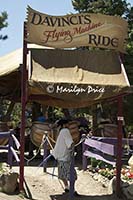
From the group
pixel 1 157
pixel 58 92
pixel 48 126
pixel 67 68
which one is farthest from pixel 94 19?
pixel 1 157

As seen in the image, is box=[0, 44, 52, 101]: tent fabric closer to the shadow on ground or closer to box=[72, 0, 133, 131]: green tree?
the shadow on ground

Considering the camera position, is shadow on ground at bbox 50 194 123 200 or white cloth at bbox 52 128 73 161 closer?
white cloth at bbox 52 128 73 161

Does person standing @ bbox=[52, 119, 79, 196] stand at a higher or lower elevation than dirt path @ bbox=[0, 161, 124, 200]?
higher

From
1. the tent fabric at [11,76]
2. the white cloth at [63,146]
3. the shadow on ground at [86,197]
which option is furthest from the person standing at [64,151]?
the tent fabric at [11,76]

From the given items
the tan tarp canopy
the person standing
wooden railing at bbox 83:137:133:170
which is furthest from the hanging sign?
wooden railing at bbox 83:137:133:170

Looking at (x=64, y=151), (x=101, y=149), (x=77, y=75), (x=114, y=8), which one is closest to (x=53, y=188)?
(x=64, y=151)

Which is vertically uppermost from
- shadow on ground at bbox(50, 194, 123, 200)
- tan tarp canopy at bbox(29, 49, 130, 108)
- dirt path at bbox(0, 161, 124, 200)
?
tan tarp canopy at bbox(29, 49, 130, 108)

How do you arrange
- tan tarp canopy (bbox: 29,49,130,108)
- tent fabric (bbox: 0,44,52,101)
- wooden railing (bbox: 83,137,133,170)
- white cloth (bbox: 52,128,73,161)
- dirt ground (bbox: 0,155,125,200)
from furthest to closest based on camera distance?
tent fabric (bbox: 0,44,52,101), wooden railing (bbox: 83,137,133,170), dirt ground (bbox: 0,155,125,200), white cloth (bbox: 52,128,73,161), tan tarp canopy (bbox: 29,49,130,108)

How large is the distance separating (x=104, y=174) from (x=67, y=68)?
10.4ft

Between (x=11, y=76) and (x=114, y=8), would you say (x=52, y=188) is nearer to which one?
(x=11, y=76)

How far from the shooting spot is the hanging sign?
996 cm

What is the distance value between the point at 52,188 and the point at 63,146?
133 cm

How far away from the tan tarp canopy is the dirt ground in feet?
6.55

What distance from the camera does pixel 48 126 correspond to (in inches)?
549
